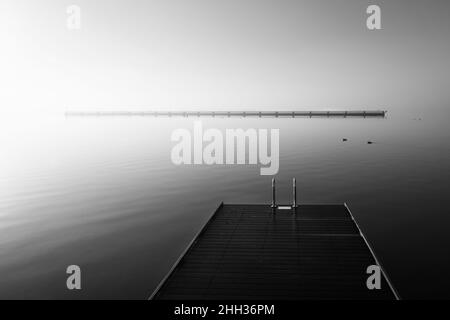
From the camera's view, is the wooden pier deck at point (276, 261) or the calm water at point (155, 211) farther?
Answer: the calm water at point (155, 211)

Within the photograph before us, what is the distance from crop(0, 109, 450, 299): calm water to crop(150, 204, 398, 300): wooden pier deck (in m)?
2.11

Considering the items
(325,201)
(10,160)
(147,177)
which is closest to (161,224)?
(325,201)

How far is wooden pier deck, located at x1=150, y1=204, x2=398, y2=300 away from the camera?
11.2 metres

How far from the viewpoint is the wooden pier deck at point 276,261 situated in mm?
11250

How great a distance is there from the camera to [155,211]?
24.6m

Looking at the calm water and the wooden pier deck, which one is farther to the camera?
the calm water

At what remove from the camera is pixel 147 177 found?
36.4 meters

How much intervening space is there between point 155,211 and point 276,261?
1279 centimetres

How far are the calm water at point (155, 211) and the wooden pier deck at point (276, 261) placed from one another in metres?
2.11

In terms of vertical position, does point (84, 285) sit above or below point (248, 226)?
below

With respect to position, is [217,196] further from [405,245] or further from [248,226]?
[405,245]

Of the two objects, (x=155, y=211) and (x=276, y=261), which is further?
(x=155, y=211)
